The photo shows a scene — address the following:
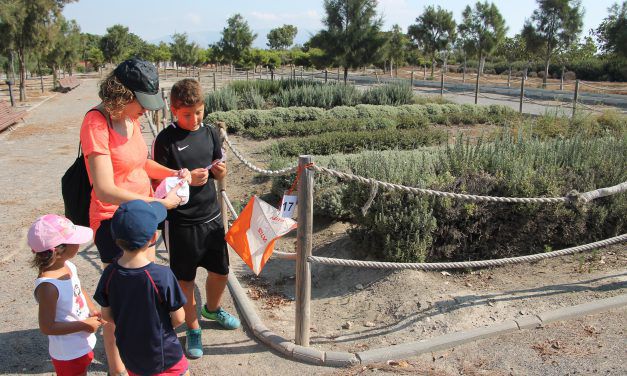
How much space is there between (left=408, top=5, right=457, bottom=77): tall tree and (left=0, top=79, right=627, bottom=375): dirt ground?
47.5 meters

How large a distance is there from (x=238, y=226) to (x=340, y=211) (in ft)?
9.06

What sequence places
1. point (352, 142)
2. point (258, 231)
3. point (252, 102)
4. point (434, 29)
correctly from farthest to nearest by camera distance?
point (434, 29)
point (252, 102)
point (352, 142)
point (258, 231)

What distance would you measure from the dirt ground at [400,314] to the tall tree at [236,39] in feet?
167

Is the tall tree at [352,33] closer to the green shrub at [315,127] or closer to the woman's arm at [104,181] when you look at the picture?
the green shrub at [315,127]

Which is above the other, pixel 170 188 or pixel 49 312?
pixel 170 188

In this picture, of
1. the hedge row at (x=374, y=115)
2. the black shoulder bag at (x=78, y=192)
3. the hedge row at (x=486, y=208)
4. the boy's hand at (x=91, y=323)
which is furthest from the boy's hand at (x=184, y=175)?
the hedge row at (x=374, y=115)

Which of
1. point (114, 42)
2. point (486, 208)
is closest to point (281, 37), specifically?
point (114, 42)

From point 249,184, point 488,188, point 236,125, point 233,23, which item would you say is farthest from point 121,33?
point 488,188

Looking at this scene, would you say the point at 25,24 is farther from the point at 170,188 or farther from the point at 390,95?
the point at 170,188

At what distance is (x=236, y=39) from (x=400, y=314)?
53549 mm

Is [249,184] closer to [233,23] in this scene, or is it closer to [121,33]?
[233,23]

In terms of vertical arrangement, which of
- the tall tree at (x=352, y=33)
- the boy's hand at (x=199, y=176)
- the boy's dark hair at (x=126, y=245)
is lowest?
the boy's dark hair at (x=126, y=245)

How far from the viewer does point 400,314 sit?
13.2 ft

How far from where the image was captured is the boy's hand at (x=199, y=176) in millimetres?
3225
